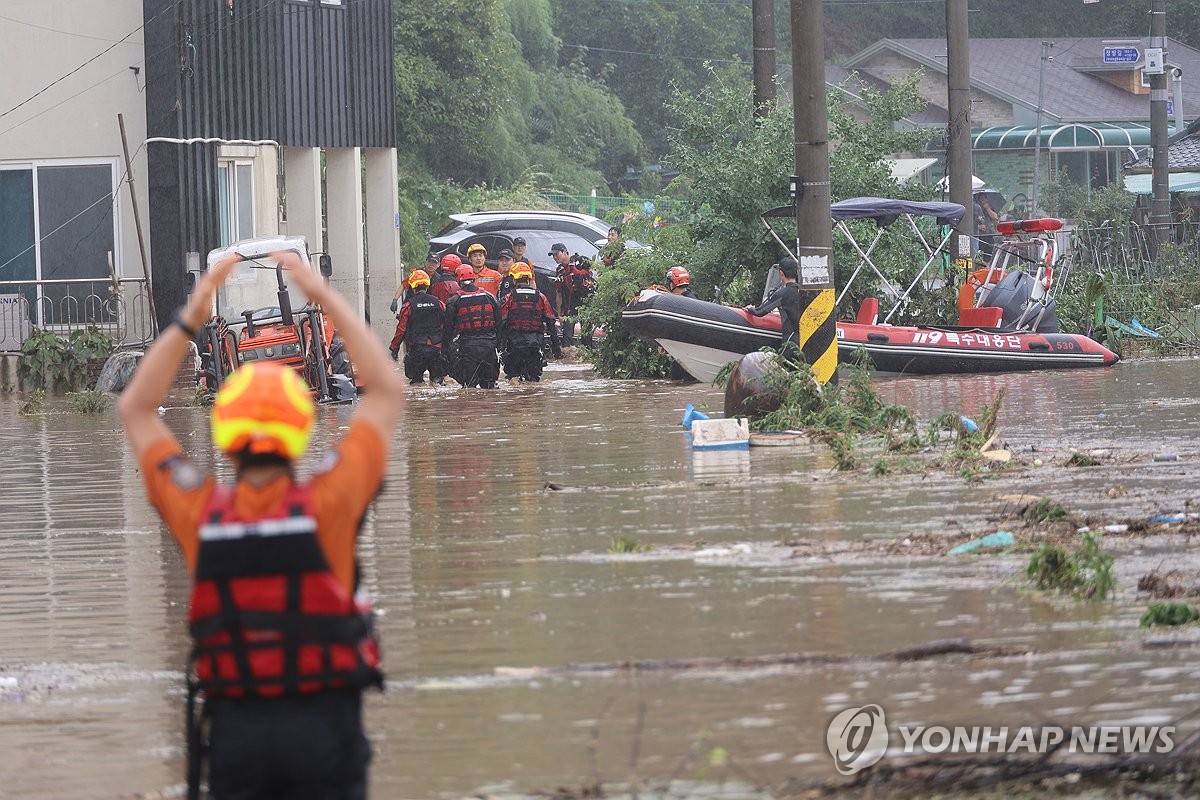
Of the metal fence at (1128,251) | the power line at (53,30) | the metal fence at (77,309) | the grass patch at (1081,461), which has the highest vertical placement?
the power line at (53,30)

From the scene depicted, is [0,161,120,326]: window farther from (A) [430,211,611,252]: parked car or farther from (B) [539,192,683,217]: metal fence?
(B) [539,192,683,217]: metal fence

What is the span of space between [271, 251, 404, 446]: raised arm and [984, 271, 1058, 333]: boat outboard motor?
20.3 metres

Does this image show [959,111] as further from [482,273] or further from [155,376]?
[155,376]

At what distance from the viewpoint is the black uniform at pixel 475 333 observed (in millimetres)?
24281

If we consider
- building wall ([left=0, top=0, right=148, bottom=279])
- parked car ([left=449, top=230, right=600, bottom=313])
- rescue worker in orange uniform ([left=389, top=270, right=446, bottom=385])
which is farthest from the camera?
parked car ([left=449, top=230, right=600, bottom=313])

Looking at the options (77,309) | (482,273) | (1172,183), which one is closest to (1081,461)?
(482,273)

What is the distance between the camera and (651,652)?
771 cm

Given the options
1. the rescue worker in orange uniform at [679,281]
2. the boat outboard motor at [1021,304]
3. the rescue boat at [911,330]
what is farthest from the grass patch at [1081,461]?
the boat outboard motor at [1021,304]

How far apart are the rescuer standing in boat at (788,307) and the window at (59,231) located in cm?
915

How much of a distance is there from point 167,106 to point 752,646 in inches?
794

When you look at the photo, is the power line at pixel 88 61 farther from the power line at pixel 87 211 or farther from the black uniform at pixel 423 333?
the black uniform at pixel 423 333

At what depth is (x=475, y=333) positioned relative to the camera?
2430cm

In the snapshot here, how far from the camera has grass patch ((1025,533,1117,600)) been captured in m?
8.34

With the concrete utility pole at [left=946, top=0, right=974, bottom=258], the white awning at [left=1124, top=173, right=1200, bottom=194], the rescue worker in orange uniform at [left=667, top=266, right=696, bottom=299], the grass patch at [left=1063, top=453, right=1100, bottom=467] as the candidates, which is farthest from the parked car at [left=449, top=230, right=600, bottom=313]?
the grass patch at [left=1063, top=453, right=1100, bottom=467]
